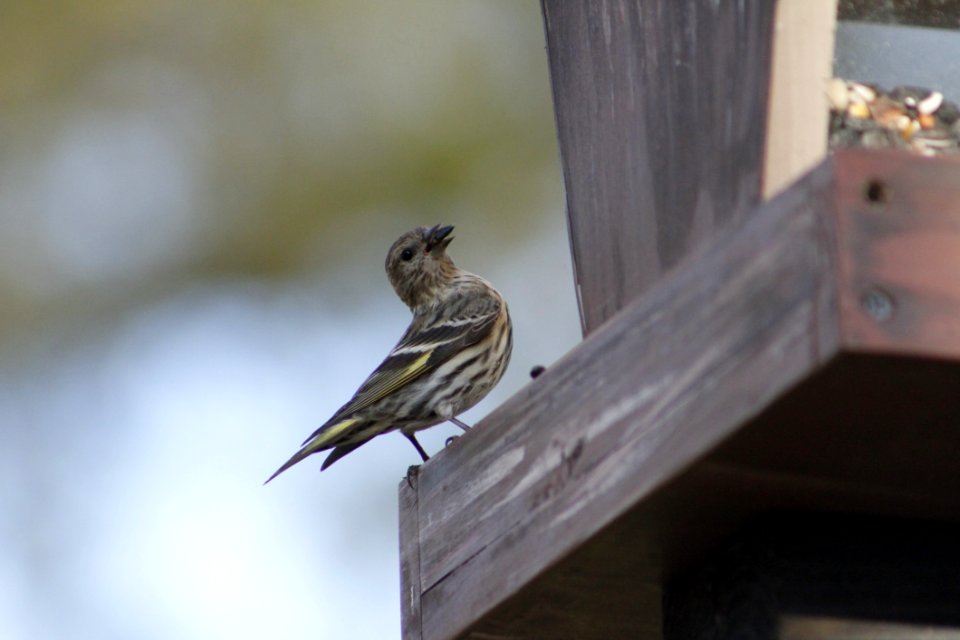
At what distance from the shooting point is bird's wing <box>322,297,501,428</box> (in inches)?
256

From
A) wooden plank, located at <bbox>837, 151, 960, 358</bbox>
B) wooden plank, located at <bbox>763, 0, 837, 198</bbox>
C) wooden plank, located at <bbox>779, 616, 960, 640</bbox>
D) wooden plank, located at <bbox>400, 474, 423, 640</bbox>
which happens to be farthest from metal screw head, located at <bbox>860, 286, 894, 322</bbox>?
wooden plank, located at <bbox>400, 474, 423, 640</bbox>

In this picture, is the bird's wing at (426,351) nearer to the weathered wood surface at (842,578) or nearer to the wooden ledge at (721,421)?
the wooden ledge at (721,421)

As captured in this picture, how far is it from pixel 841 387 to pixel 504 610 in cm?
129

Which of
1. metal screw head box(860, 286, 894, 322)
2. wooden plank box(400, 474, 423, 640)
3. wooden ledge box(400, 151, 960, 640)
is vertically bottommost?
wooden plank box(400, 474, 423, 640)

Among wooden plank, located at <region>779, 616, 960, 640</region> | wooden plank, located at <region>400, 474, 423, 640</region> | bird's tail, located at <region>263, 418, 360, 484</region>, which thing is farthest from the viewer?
bird's tail, located at <region>263, 418, 360, 484</region>

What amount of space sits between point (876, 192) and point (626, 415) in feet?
2.46

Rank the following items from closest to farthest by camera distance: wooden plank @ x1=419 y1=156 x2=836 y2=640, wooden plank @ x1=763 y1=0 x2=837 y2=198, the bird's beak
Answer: wooden plank @ x1=419 y1=156 x2=836 y2=640
wooden plank @ x1=763 y1=0 x2=837 y2=198
the bird's beak

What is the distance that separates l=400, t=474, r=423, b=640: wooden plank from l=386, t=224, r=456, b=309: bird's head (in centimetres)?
371

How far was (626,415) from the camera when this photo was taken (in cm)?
320

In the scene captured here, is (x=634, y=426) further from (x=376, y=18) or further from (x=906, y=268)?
A: (x=376, y=18)

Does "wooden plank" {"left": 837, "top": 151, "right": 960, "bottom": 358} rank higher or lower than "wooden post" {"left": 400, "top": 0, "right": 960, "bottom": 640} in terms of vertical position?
higher

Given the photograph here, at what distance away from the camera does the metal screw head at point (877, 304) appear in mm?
2570

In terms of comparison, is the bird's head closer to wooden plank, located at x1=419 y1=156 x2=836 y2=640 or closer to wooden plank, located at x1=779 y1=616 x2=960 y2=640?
wooden plank, located at x1=419 y1=156 x2=836 y2=640

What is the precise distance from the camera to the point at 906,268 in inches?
104
